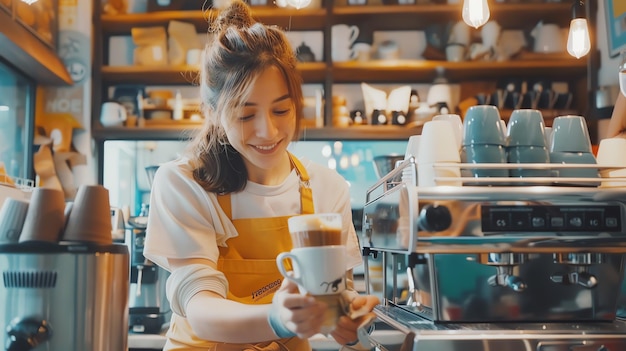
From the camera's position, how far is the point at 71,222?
984 millimetres

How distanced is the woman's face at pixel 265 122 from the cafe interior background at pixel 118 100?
6.09ft

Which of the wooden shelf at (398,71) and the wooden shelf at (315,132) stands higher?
the wooden shelf at (398,71)

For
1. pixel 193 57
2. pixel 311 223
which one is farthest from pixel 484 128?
pixel 193 57

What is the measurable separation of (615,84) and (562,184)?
6.39 ft

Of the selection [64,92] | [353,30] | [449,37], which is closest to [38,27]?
[64,92]

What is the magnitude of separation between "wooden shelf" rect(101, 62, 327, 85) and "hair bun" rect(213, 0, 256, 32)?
192 cm

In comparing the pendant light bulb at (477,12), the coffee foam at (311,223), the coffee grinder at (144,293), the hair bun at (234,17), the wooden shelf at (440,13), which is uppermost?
the wooden shelf at (440,13)

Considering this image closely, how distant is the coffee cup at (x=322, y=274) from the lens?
31.4 inches

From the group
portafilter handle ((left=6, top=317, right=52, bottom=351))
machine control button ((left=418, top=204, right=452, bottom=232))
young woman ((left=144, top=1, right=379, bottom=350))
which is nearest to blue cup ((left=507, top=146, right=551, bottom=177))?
machine control button ((left=418, top=204, right=452, bottom=232))

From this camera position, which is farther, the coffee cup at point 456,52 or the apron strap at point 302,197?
the coffee cup at point 456,52

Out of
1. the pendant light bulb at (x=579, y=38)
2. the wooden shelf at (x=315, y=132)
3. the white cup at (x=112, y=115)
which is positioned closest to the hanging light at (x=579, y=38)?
the pendant light bulb at (x=579, y=38)

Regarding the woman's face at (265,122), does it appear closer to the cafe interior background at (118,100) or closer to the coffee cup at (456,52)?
the cafe interior background at (118,100)

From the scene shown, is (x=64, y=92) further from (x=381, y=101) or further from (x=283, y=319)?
(x=283, y=319)

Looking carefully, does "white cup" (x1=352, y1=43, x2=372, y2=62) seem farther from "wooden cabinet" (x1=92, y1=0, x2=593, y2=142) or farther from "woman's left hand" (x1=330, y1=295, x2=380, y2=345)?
"woman's left hand" (x1=330, y1=295, x2=380, y2=345)
